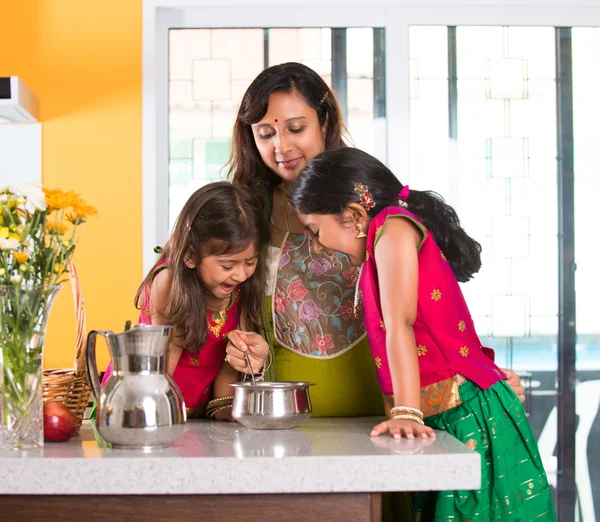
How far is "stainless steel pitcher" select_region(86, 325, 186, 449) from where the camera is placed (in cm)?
118

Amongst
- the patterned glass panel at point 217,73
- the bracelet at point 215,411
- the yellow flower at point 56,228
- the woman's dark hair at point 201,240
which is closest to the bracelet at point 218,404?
the bracelet at point 215,411

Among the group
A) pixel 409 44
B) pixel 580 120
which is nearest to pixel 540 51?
pixel 580 120

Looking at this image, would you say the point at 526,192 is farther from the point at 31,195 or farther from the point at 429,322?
the point at 31,195

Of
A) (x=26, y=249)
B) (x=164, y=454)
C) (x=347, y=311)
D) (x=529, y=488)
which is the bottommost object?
(x=529, y=488)

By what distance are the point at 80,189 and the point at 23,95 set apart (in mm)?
465

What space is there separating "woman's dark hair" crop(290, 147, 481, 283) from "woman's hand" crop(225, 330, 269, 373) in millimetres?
278

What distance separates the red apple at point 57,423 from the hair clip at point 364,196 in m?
0.68

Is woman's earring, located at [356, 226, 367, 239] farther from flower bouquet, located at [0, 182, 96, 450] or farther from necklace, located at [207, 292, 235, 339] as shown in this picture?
flower bouquet, located at [0, 182, 96, 450]

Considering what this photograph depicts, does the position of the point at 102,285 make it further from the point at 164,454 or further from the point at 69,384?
the point at 164,454

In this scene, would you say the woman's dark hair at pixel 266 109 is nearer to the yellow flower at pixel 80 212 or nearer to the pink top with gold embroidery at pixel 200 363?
the pink top with gold embroidery at pixel 200 363

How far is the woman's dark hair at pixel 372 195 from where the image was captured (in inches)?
64.6

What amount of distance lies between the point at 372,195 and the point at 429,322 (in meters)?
0.28

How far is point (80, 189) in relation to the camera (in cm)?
341

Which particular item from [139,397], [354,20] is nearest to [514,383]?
[139,397]
